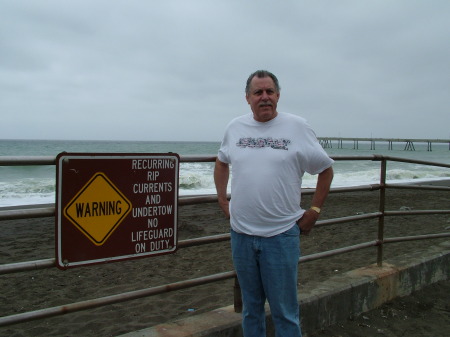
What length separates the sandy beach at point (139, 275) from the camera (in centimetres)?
364

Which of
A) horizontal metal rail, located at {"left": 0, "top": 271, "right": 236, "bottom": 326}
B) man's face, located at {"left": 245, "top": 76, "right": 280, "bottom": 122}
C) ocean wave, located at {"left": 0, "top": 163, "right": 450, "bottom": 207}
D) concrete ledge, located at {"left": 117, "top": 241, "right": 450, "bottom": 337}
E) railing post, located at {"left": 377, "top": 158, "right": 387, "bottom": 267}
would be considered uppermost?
man's face, located at {"left": 245, "top": 76, "right": 280, "bottom": 122}

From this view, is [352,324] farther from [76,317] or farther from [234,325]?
[76,317]

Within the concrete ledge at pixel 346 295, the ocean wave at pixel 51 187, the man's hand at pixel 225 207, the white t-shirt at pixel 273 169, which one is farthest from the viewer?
the ocean wave at pixel 51 187

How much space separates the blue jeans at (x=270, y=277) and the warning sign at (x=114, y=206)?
1.43 ft

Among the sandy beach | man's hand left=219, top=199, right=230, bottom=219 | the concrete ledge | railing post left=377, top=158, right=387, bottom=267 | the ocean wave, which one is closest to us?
man's hand left=219, top=199, right=230, bottom=219

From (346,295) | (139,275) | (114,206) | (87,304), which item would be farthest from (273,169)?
(139,275)

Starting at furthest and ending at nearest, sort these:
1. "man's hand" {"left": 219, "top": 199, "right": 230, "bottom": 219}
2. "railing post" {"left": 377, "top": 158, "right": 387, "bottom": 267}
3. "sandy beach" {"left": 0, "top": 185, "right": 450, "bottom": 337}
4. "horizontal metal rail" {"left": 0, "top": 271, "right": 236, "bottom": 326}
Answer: "sandy beach" {"left": 0, "top": 185, "right": 450, "bottom": 337} → "railing post" {"left": 377, "top": 158, "right": 387, "bottom": 267} → "man's hand" {"left": 219, "top": 199, "right": 230, "bottom": 219} → "horizontal metal rail" {"left": 0, "top": 271, "right": 236, "bottom": 326}

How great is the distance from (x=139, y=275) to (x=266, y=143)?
341cm

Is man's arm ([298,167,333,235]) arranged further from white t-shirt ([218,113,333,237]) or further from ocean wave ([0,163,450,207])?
ocean wave ([0,163,450,207])

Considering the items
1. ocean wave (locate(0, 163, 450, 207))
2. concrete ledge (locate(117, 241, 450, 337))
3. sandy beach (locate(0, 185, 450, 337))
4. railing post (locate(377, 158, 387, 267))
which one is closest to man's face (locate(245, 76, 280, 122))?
concrete ledge (locate(117, 241, 450, 337))

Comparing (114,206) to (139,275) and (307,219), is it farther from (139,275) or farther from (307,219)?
(139,275)

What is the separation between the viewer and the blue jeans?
86.0 inches

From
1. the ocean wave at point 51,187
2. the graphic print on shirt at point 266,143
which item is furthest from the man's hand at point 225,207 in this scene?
the ocean wave at point 51,187

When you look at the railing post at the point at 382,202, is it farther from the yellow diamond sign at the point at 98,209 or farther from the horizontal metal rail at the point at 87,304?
the yellow diamond sign at the point at 98,209
